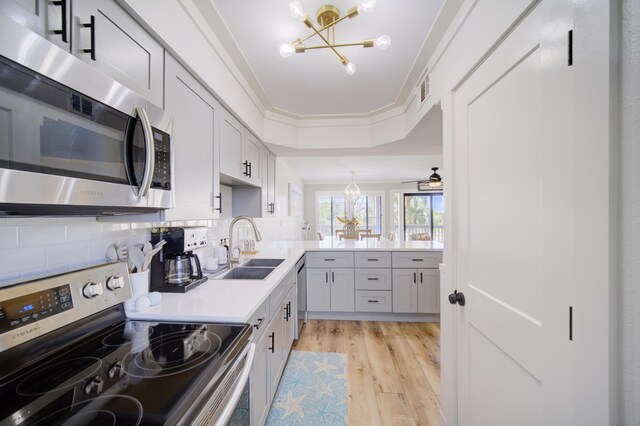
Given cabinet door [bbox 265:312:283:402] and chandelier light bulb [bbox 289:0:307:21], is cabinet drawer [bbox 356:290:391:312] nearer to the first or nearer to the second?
cabinet door [bbox 265:312:283:402]

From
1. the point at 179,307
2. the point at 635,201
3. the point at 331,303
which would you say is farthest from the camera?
the point at 331,303

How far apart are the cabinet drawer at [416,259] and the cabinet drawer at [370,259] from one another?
132 millimetres

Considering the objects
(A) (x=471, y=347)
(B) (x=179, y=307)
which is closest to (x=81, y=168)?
(B) (x=179, y=307)

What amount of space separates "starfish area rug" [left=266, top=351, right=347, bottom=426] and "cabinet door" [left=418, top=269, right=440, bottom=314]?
1.25m

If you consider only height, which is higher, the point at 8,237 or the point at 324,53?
the point at 324,53

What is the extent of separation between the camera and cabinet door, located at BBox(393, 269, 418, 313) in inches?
118

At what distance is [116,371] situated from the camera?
726 mm

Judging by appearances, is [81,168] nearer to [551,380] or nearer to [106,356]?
[106,356]

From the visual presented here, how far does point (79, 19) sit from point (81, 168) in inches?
18.7

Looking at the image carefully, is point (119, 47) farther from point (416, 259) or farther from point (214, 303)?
point (416, 259)

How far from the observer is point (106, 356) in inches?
32.1

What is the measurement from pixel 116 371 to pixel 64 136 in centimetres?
67

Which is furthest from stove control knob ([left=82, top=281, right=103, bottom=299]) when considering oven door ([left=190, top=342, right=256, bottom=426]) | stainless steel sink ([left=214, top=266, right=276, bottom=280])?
stainless steel sink ([left=214, top=266, right=276, bottom=280])

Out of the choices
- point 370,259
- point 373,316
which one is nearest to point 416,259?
point 370,259
